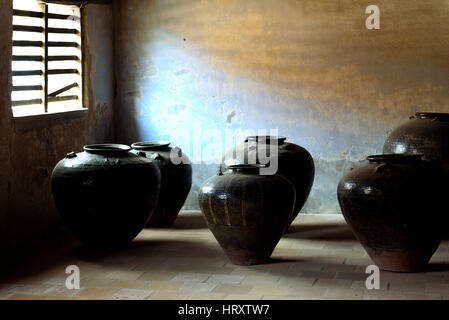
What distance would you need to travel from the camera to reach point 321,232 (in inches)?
247

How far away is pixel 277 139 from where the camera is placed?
6.03 metres

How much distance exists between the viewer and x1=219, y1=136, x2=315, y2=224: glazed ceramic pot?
5.84 meters

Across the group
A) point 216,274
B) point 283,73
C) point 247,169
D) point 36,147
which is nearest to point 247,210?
point 247,169

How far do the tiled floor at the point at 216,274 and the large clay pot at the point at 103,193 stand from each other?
0.21m

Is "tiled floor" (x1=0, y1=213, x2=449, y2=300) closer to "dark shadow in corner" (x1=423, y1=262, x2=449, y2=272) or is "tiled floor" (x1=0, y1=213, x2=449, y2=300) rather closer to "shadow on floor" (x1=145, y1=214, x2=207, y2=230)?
"dark shadow in corner" (x1=423, y1=262, x2=449, y2=272)

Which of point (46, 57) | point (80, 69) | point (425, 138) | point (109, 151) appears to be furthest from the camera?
point (80, 69)

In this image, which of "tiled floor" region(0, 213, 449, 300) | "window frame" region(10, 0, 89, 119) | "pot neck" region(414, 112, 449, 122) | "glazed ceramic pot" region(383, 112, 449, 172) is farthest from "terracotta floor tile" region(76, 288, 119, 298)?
"pot neck" region(414, 112, 449, 122)

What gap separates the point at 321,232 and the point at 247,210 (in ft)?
5.19

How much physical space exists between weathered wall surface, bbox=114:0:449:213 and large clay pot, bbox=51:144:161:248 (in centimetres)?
185

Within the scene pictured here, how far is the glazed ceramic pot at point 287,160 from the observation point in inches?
230

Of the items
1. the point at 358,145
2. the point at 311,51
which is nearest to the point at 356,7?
the point at 311,51

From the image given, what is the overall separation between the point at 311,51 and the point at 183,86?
1462mm

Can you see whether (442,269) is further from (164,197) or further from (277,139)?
(164,197)

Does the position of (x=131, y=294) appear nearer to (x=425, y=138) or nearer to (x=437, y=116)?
(x=425, y=138)
